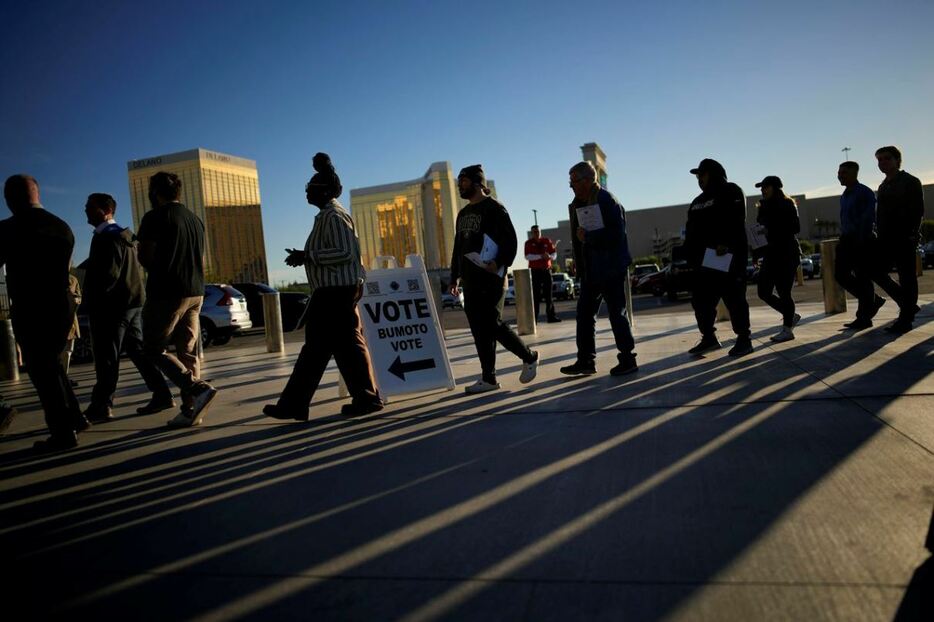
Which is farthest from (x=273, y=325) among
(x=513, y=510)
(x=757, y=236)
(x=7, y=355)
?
(x=513, y=510)

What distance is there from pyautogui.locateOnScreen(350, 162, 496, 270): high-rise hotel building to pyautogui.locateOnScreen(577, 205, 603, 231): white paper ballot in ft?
308

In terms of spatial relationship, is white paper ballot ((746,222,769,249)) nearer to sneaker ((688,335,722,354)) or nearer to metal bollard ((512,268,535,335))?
sneaker ((688,335,722,354))

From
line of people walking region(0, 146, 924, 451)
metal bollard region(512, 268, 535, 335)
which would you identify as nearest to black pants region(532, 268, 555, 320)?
metal bollard region(512, 268, 535, 335)

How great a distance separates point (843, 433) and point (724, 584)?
→ 1.66m

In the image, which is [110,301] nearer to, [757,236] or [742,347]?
[742,347]

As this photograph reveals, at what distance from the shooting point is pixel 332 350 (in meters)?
4.51

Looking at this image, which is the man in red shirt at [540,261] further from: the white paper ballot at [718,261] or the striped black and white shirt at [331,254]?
the striped black and white shirt at [331,254]

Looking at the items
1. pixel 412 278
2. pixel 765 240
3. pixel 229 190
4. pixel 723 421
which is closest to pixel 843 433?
pixel 723 421

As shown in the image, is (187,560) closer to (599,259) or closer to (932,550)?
(932,550)

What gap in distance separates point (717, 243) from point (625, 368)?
1597 millimetres

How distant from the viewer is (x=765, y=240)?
7.18m

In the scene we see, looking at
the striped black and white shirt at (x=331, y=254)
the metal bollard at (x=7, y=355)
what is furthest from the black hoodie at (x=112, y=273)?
the metal bollard at (x=7, y=355)

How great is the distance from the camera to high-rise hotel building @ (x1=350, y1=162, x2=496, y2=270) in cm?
10112

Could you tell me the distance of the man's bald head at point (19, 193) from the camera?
4277mm
